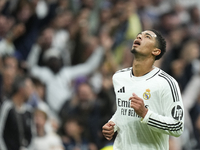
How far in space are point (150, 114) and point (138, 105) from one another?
15 cm

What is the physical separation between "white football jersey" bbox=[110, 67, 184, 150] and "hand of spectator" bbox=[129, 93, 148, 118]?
0.15 feet

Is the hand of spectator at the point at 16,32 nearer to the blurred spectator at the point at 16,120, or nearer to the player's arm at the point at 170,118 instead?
the blurred spectator at the point at 16,120

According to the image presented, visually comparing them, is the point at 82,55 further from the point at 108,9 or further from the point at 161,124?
the point at 161,124

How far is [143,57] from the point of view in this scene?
4352mm

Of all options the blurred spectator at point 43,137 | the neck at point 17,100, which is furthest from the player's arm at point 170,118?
the blurred spectator at point 43,137

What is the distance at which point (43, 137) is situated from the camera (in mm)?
7508

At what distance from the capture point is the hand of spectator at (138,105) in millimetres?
3957

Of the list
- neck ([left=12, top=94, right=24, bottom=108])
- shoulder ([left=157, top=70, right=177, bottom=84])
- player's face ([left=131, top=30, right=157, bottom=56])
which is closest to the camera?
shoulder ([left=157, top=70, right=177, bottom=84])

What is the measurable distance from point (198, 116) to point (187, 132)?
479 mm

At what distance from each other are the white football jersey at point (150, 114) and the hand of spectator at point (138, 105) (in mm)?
46

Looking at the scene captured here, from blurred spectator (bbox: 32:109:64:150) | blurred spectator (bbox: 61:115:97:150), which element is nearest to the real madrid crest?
blurred spectator (bbox: 32:109:64:150)

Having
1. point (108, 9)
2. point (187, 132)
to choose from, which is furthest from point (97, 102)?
point (108, 9)

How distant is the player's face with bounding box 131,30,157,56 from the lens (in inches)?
171

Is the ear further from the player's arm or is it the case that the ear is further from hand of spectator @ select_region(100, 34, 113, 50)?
hand of spectator @ select_region(100, 34, 113, 50)
